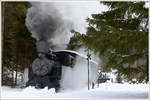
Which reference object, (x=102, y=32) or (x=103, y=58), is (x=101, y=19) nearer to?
(x=102, y=32)

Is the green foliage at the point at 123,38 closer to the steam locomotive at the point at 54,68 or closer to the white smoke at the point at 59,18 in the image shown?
the white smoke at the point at 59,18

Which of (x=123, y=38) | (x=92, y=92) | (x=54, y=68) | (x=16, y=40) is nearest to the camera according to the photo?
(x=123, y=38)

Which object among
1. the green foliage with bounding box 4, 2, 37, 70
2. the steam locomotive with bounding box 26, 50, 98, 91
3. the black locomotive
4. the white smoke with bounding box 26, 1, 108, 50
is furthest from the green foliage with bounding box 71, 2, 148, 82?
the green foliage with bounding box 4, 2, 37, 70

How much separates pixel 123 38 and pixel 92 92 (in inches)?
32.6

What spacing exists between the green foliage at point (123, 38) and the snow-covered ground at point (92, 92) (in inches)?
6.2

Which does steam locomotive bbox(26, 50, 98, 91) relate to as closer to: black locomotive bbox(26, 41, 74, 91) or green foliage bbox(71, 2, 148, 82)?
black locomotive bbox(26, 41, 74, 91)

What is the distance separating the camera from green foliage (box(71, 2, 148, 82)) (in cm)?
292

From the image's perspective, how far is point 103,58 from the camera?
124 inches

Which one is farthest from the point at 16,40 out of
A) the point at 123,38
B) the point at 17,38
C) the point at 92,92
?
the point at 123,38

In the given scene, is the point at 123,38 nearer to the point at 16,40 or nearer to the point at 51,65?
the point at 51,65

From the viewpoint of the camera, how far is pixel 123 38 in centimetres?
292

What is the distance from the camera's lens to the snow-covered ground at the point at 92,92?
121 inches

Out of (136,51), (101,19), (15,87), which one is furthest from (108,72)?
Result: (15,87)

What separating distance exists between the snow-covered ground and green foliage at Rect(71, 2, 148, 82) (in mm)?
158
